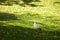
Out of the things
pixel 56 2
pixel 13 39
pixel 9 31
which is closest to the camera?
pixel 13 39

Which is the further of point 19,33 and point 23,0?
point 23,0

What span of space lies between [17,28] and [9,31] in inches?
107

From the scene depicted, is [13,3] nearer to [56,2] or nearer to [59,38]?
[56,2]

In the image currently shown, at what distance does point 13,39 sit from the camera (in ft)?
93.4

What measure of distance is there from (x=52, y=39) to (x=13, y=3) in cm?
3815

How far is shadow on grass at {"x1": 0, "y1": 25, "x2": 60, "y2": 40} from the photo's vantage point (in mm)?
29828

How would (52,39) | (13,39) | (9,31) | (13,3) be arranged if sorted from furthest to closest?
1. (13,3)
2. (9,31)
3. (52,39)
4. (13,39)

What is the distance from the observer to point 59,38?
31.6 metres

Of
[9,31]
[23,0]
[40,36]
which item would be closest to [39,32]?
[40,36]

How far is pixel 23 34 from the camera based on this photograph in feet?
104

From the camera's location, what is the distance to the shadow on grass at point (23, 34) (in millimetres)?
29828

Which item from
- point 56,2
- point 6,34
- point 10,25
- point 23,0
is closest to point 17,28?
point 10,25

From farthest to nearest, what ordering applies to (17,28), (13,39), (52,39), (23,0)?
1. (23,0)
2. (17,28)
3. (52,39)
4. (13,39)

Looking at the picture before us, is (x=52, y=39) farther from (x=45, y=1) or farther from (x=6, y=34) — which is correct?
(x=45, y=1)
